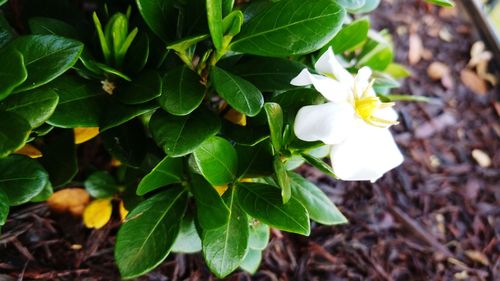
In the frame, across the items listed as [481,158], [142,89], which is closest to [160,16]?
[142,89]

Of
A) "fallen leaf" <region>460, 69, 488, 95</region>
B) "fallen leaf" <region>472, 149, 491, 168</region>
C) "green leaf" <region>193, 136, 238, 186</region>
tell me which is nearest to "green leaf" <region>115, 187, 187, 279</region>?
"green leaf" <region>193, 136, 238, 186</region>

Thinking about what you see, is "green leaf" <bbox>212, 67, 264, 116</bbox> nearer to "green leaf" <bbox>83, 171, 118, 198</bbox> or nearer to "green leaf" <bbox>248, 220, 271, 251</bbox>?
"green leaf" <bbox>248, 220, 271, 251</bbox>

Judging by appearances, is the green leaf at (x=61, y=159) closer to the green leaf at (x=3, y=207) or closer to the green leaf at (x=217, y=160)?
the green leaf at (x=3, y=207)

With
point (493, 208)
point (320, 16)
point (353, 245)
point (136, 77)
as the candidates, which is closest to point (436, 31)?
point (493, 208)

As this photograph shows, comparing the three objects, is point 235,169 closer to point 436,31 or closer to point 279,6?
point 279,6

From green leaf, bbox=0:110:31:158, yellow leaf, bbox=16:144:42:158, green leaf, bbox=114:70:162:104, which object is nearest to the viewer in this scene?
green leaf, bbox=0:110:31:158

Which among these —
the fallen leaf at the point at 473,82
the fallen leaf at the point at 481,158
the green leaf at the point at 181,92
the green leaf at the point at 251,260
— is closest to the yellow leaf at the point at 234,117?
the green leaf at the point at 181,92
